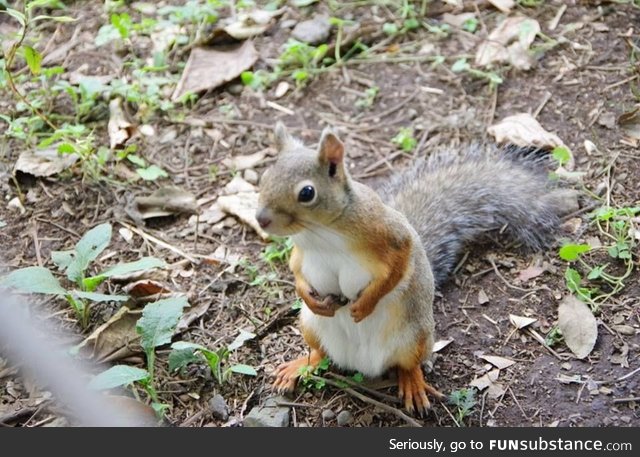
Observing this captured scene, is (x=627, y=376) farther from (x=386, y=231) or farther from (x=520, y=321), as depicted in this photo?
(x=386, y=231)

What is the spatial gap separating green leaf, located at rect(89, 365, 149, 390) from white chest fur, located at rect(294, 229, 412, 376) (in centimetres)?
48

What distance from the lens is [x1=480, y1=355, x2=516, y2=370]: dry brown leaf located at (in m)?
2.37

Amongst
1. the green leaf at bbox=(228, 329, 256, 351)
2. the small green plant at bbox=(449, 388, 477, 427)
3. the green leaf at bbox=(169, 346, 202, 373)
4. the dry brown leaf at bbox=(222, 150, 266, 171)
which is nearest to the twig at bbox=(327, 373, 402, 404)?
the small green plant at bbox=(449, 388, 477, 427)

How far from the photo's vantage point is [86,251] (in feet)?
8.13

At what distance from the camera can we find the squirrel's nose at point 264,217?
1905 millimetres

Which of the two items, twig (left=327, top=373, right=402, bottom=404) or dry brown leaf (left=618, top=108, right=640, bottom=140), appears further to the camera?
dry brown leaf (left=618, top=108, right=640, bottom=140)

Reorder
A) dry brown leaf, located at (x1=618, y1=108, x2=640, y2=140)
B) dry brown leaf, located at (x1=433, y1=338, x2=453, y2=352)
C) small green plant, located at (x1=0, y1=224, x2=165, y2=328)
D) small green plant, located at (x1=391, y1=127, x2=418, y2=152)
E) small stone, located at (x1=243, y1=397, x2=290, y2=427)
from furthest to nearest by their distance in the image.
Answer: small green plant, located at (x1=391, y1=127, x2=418, y2=152)
dry brown leaf, located at (x1=618, y1=108, x2=640, y2=140)
dry brown leaf, located at (x1=433, y1=338, x2=453, y2=352)
small green plant, located at (x1=0, y1=224, x2=165, y2=328)
small stone, located at (x1=243, y1=397, x2=290, y2=427)

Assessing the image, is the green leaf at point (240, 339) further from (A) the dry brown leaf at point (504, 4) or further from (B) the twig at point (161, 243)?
(A) the dry brown leaf at point (504, 4)

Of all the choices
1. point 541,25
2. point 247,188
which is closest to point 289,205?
point 247,188

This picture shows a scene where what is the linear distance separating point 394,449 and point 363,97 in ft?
5.54

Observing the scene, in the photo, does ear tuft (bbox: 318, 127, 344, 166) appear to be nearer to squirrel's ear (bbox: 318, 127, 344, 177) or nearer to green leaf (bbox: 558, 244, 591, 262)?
squirrel's ear (bbox: 318, 127, 344, 177)

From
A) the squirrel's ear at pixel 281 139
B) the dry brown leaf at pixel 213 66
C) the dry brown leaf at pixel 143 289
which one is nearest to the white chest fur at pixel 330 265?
the squirrel's ear at pixel 281 139

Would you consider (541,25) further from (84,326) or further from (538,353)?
(84,326)

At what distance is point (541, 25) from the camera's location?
3510mm
